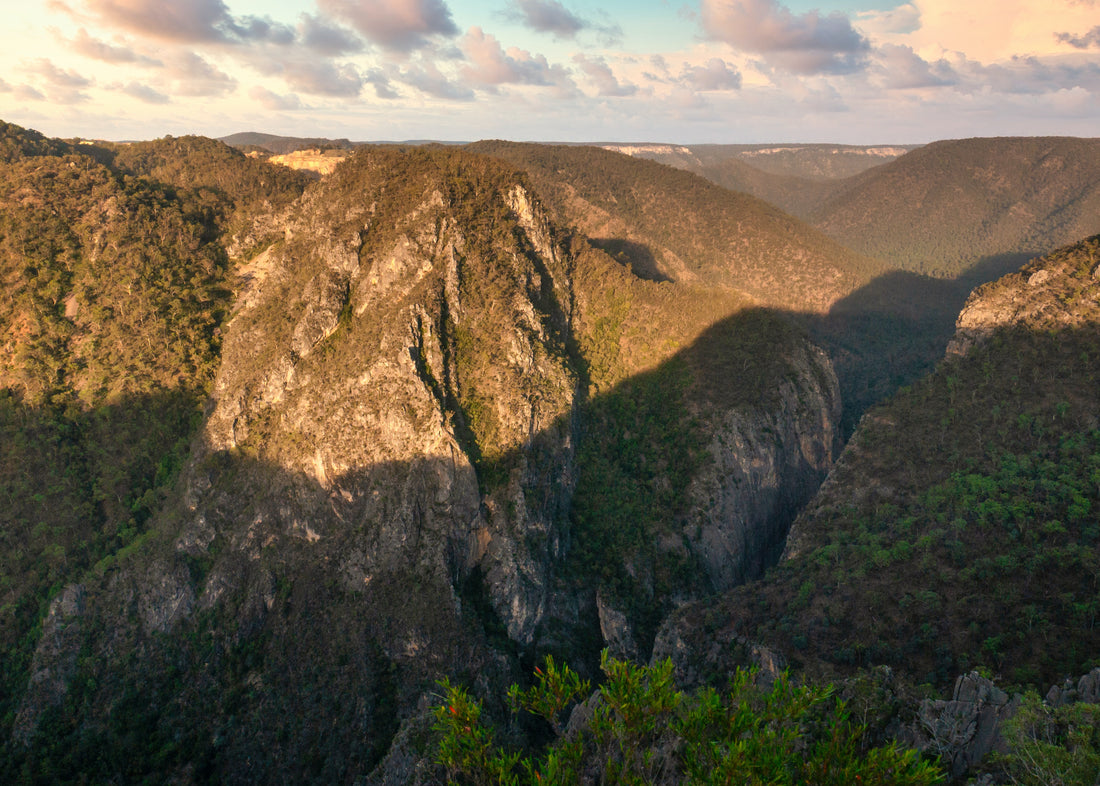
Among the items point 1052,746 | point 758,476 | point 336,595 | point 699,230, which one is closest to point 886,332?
point 699,230

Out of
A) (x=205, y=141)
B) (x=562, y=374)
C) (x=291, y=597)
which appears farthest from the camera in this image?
(x=205, y=141)

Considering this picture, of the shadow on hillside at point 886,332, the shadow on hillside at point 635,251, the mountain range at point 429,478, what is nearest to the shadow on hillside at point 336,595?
the mountain range at point 429,478

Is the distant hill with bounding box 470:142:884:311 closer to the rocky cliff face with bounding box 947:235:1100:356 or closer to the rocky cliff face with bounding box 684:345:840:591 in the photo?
the rocky cliff face with bounding box 684:345:840:591

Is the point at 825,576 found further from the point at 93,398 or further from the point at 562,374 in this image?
the point at 93,398

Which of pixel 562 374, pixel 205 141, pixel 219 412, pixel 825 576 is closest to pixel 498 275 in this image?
pixel 562 374

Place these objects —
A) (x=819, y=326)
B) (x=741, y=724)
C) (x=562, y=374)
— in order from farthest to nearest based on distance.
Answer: (x=819, y=326) → (x=562, y=374) → (x=741, y=724)

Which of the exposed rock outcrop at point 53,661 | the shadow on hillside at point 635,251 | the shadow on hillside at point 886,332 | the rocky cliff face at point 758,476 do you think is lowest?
the exposed rock outcrop at point 53,661

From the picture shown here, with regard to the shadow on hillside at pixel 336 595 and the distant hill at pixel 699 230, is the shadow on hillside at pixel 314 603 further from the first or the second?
the distant hill at pixel 699 230
